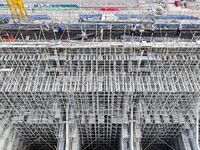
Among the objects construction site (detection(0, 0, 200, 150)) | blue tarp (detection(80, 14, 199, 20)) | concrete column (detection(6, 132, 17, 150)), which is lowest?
concrete column (detection(6, 132, 17, 150))

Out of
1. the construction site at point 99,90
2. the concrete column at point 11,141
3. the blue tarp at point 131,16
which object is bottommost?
the concrete column at point 11,141

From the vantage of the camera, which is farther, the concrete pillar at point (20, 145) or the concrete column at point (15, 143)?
the concrete pillar at point (20, 145)

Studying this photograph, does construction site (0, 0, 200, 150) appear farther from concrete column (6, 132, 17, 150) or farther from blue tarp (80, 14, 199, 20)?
blue tarp (80, 14, 199, 20)

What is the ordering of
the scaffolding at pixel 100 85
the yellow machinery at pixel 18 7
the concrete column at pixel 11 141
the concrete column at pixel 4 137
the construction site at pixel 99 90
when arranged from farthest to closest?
the yellow machinery at pixel 18 7 < the concrete column at pixel 11 141 < the concrete column at pixel 4 137 < the construction site at pixel 99 90 < the scaffolding at pixel 100 85

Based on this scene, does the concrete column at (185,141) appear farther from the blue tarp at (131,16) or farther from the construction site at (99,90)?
the blue tarp at (131,16)

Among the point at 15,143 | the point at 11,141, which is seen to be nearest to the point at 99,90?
the point at 11,141

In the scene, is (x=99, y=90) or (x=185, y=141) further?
(x=185, y=141)

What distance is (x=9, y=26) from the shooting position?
42406 mm

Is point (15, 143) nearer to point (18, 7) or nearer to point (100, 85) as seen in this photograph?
point (100, 85)

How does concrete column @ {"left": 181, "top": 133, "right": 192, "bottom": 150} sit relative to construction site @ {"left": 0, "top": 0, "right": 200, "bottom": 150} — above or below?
below

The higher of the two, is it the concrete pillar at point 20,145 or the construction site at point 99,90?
the construction site at point 99,90

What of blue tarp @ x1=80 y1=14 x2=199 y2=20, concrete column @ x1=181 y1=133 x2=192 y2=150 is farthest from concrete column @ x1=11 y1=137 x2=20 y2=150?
concrete column @ x1=181 y1=133 x2=192 y2=150

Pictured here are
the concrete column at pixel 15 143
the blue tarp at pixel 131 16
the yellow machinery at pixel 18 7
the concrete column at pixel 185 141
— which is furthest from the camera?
the yellow machinery at pixel 18 7

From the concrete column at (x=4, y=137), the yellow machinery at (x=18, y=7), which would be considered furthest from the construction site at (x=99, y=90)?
the yellow machinery at (x=18, y=7)
